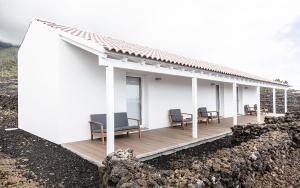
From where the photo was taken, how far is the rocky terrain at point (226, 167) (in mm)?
3252

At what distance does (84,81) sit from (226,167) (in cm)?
558

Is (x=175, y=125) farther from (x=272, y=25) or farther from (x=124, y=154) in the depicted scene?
(x=272, y=25)

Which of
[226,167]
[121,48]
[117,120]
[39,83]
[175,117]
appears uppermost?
[121,48]

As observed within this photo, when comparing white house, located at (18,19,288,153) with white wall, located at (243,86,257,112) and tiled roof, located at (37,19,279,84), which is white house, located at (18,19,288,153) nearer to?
tiled roof, located at (37,19,279,84)

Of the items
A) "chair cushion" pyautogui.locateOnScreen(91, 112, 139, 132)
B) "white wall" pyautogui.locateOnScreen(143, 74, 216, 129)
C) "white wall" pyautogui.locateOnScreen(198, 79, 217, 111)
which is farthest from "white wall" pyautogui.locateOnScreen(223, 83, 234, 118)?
"chair cushion" pyautogui.locateOnScreen(91, 112, 139, 132)

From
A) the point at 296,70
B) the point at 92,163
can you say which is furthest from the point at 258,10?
the point at 296,70

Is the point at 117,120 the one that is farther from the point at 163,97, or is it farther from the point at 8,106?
the point at 8,106

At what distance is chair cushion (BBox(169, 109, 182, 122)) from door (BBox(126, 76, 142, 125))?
1.72m

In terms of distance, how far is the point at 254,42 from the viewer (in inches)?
1209

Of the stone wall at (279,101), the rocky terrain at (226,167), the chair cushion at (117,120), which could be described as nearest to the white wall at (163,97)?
the chair cushion at (117,120)

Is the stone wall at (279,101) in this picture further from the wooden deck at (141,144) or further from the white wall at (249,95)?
the wooden deck at (141,144)

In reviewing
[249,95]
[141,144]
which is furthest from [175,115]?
[249,95]

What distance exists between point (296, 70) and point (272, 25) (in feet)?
49.2

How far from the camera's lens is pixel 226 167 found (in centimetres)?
382
